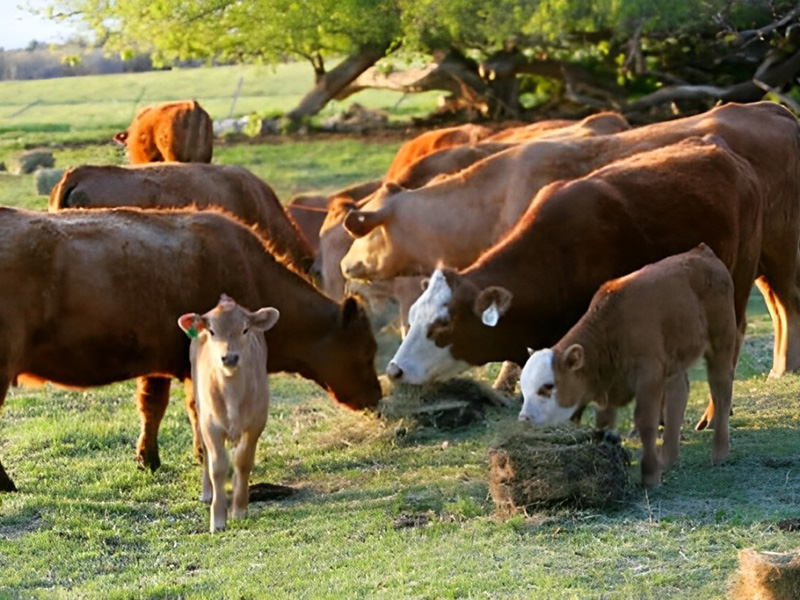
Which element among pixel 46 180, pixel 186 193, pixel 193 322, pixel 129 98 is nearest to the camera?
pixel 193 322

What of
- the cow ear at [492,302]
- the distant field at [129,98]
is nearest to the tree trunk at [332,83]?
the distant field at [129,98]

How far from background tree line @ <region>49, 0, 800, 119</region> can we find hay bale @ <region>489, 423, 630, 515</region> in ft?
39.8

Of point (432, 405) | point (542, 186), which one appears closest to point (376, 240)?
point (542, 186)

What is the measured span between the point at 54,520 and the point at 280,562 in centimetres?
196

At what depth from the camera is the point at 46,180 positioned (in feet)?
75.8

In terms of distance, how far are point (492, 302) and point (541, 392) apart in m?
1.17

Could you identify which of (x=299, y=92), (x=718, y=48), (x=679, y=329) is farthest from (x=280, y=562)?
(x=299, y=92)

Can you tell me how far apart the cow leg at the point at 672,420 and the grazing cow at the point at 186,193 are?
5526mm

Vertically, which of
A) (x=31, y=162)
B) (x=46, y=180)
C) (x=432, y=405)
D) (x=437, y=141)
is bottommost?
(x=31, y=162)

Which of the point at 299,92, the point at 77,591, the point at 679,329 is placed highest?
the point at 679,329

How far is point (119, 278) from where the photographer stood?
10750 millimetres

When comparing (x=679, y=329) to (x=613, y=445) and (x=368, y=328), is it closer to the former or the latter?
(x=613, y=445)

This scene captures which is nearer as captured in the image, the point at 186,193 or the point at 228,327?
the point at 228,327

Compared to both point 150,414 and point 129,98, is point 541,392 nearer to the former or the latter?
point 150,414
